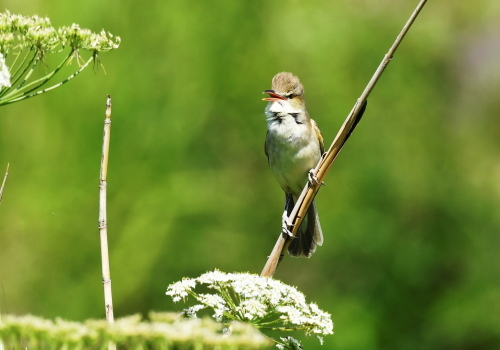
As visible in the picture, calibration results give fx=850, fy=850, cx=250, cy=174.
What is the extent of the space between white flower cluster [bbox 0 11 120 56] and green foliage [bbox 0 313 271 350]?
2.73 ft

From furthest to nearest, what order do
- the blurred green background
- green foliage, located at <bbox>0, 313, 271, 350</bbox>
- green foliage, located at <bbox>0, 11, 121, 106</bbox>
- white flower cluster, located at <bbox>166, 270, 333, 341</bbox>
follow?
the blurred green background
green foliage, located at <bbox>0, 11, 121, 106</bbox>
white flower cluster, located at <bbox>166, 270, 333, 341</bbox>
green foliage, located at <bbox>0, 313, 271, 350</bbox>

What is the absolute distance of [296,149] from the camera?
423 cm

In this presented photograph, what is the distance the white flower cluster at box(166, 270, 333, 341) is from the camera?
170cm

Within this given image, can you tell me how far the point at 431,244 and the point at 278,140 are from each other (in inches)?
122

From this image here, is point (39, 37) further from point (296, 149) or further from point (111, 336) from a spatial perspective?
point (296, 149)

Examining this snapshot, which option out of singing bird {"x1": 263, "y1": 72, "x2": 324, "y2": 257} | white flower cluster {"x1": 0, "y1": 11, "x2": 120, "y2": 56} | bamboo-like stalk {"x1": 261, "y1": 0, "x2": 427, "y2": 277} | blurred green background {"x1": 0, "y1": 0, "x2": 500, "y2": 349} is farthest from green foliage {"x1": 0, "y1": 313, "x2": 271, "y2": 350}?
blurred green background {"x1": 0, "y1": 0, "x2": 500, "y2": 349}

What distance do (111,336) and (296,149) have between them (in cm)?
314

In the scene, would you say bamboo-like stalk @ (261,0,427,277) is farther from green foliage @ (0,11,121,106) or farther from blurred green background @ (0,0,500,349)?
blurred green background @ (0,0,500,349)

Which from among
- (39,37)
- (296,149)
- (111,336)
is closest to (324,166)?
(39,37)

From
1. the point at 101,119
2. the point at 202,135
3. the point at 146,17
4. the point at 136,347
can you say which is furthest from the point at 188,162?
the point at 136,347

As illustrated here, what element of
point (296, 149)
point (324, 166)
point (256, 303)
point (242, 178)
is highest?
point (242, 178)

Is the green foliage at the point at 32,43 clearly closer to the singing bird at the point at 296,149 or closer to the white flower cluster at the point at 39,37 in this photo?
the white flower cluster at the point at 39,37

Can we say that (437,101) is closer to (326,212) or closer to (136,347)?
(326,212)

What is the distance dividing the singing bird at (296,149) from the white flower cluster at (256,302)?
2101 millimetres
